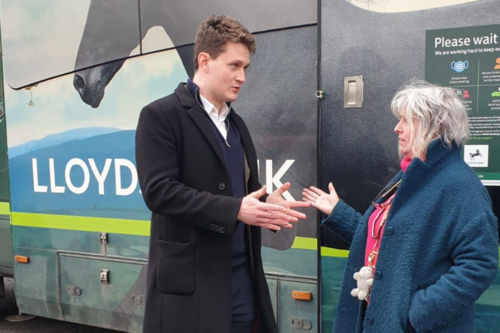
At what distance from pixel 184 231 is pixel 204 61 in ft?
2.15

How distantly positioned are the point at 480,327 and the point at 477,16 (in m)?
1.45

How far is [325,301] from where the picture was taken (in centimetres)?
269

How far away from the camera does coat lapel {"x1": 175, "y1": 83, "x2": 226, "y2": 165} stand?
1.86 m

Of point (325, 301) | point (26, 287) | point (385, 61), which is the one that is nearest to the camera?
point (385, 61)

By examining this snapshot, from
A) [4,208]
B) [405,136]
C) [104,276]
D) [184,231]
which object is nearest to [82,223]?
[104,276]

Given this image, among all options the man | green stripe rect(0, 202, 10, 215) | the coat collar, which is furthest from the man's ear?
green stripe rect(0, 202, 10, 215)

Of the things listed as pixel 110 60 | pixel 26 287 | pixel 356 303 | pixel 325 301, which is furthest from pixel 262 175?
pixel 26 287

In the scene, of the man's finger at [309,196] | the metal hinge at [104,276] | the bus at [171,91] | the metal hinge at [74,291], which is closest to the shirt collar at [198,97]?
the man's finger at [309,196]

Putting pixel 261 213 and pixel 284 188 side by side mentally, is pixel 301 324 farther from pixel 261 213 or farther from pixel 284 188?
pixel 261 213

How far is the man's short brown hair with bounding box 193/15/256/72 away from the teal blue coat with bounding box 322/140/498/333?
797mm

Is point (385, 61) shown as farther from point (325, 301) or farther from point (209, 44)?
point (325, 301)

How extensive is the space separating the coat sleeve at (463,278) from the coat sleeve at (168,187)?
2.30 feet

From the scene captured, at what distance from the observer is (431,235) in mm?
1705

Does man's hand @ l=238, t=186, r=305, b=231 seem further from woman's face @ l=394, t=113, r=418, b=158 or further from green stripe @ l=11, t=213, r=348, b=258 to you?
green stripe @ l=11, t=213, r=348, b=258
